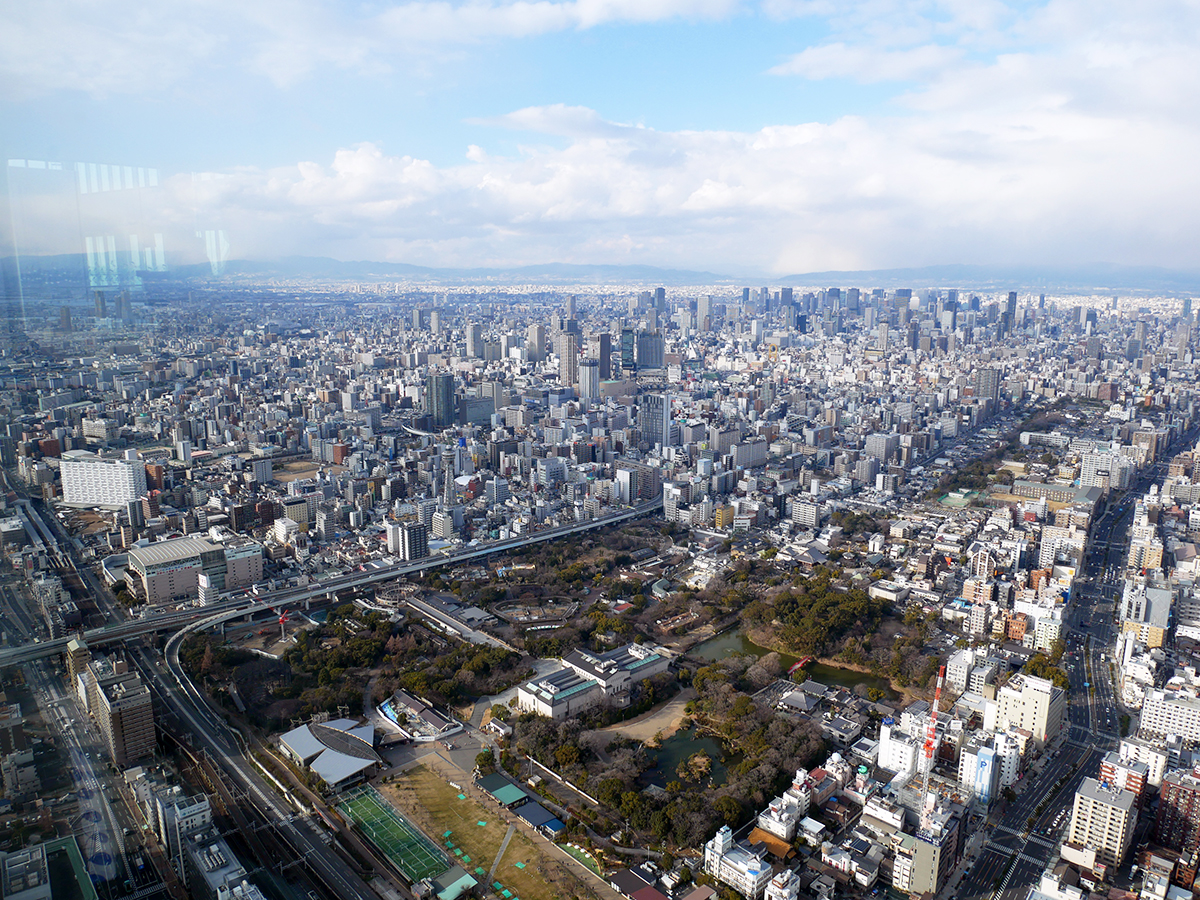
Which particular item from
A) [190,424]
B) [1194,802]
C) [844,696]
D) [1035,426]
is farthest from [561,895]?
[1035,426]

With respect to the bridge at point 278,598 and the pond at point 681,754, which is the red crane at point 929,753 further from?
the bridge at point 278,598

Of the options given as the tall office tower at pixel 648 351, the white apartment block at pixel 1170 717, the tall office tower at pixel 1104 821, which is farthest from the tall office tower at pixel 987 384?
the tall office tower at pixel 1104 821

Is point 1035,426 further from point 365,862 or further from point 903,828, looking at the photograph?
point 365,862

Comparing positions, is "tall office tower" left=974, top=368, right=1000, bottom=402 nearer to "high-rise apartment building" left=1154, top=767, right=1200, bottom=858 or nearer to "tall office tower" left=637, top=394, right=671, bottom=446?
"tall office tower" left=637, top=394, right=671, bottom=446

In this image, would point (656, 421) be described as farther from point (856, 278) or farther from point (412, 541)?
point (856, 278)

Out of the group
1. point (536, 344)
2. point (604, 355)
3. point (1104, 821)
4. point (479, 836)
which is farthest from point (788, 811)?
point (536, 344)
